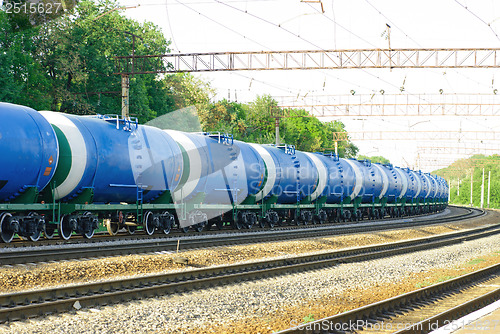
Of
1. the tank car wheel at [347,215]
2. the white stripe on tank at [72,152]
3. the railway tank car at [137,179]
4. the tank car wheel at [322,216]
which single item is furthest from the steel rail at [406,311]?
the tank car wheel at [347,215]

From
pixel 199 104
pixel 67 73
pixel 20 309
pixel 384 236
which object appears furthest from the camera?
pixel 199 104

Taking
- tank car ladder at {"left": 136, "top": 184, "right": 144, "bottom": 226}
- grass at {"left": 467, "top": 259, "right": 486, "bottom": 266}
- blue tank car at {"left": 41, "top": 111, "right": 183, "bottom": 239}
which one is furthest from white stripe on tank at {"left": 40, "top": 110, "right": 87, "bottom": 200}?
grass at {"left": 467, "top": 259, "right": 486, "bottom": 266}

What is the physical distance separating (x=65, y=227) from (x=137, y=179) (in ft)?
9.94

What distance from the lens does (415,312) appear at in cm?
1019

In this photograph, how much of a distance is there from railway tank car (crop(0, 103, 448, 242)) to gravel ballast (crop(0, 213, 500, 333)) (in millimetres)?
7001

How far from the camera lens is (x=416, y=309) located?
1044 cm

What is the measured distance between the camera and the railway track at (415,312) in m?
8.27

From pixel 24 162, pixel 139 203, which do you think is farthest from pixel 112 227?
pixel 24 162

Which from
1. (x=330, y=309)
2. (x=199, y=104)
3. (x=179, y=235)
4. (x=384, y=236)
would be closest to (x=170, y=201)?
(x=179, y=235)

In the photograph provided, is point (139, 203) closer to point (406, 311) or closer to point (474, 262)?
point (474, 262)

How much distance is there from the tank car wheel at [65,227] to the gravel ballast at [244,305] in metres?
7.36

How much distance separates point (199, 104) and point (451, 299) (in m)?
58.4

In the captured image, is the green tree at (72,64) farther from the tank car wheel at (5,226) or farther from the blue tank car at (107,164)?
the tank car wheel at (5,226)

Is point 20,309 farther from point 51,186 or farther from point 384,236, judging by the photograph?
point 384,236
